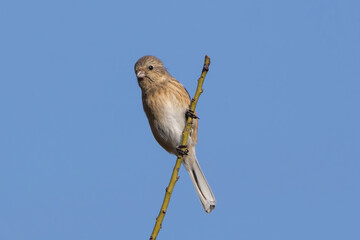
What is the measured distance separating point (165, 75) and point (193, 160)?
3.40 feet

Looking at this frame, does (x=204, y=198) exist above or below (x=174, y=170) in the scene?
above

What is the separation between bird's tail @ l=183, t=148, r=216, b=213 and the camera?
17.9 ft

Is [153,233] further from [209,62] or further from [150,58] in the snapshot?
[150,58]

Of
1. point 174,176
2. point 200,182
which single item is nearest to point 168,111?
point 200,182

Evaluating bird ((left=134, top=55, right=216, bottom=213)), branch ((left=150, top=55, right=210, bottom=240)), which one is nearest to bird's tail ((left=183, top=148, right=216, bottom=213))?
bird ((left=134, top=55, right=216, bottom=213))

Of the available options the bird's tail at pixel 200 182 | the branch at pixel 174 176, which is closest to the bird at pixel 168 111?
the bird's tail at pixel 200 182

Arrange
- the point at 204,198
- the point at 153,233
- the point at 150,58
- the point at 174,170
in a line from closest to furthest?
the point at 153,233, the point at 174,170, the point at 204,198, the point at 150,58

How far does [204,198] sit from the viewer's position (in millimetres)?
5473

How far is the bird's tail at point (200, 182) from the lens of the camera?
5.44 m

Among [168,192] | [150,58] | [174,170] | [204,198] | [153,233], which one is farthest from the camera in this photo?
[150,58]

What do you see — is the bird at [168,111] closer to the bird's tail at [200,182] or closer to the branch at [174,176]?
the bird's tail at [200,182]

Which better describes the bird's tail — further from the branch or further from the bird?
the branch

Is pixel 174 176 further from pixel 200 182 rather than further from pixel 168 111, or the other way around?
pixel 200 182

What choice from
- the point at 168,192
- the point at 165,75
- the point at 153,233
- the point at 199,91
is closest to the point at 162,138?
the point at 165,75
